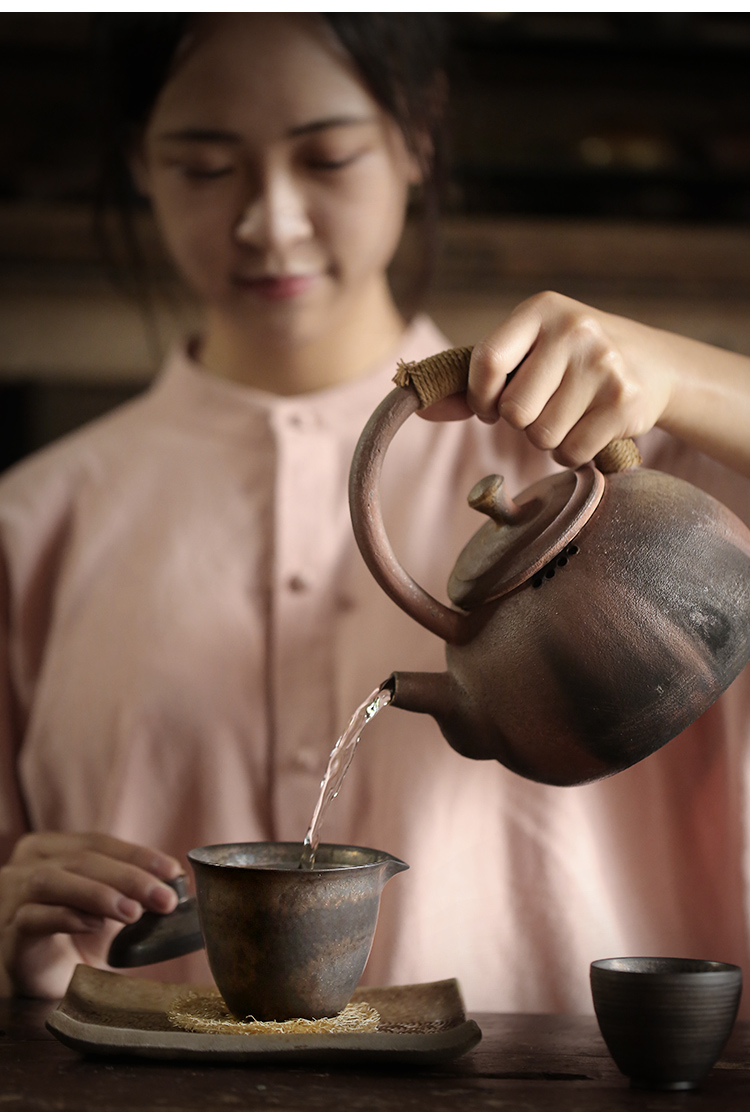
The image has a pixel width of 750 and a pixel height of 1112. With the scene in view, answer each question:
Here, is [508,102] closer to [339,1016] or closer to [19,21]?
[19,21]

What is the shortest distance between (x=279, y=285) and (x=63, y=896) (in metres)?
0.61

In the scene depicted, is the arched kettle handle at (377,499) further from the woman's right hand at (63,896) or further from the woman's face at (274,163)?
the woman's face at (274,163)

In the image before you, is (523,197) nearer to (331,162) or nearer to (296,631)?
(331,162)

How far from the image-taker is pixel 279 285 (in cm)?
115

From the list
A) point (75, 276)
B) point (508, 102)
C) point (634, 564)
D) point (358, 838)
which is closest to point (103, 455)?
point (358, 838)

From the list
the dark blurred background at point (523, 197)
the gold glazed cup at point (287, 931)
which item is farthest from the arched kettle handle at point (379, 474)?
the dark blurred background at point (523, 197)

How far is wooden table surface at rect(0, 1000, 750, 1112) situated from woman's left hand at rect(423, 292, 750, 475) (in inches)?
15.3

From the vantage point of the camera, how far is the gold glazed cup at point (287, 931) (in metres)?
0.69

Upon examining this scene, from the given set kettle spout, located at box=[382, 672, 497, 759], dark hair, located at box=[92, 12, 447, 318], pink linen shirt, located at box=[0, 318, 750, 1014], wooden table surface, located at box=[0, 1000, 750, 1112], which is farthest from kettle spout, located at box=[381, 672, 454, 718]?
dark hair, located at box=[92, 12, 447, 318]

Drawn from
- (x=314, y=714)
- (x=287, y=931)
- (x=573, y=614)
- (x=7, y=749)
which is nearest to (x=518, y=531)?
(x=573, y=614)

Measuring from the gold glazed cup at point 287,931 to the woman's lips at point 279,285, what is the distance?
2.02ft

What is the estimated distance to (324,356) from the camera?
126 cm

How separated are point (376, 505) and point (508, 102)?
2.32m

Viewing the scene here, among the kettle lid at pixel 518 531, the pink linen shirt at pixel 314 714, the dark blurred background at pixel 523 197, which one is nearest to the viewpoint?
the kettle lid at pixel 518 531
